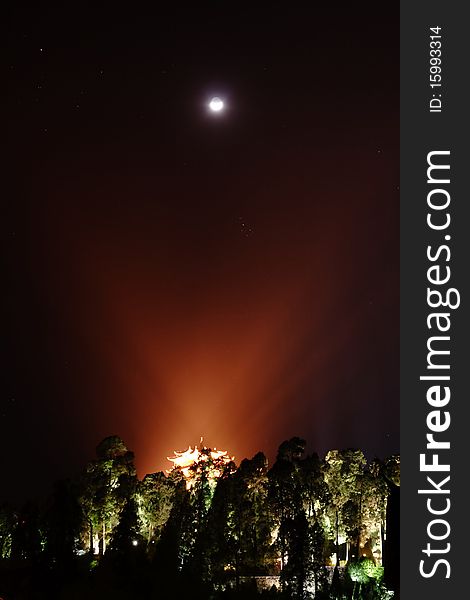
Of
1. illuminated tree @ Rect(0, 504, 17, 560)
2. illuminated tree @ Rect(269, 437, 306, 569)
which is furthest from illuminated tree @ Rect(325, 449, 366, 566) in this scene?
illuminated tree @ Rect(0, 504, 17, 560)

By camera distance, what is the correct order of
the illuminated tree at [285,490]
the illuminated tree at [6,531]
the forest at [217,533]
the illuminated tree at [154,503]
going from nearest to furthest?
1. the forest at [217,533]
2. the illuminated tree at [285,490]
3. the illuminated tree at [154,503]
4. the illuminated tree at [6,531]

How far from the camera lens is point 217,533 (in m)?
31.8

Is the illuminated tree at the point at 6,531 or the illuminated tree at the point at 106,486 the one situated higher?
the illuminated tree at the point at 106,486

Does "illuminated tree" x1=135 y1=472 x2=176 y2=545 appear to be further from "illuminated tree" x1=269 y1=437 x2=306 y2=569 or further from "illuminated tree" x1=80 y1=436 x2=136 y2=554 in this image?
"illuminated tree" x1=269 y1=437 x2=306 y2=569

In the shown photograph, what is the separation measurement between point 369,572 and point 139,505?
525 inches

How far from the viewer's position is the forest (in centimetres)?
2914

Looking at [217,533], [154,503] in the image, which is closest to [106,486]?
[154,503]

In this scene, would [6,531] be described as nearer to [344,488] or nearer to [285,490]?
[285,490]

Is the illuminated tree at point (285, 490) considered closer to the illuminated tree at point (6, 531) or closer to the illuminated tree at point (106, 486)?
the illuminated tree at point (106, 486)


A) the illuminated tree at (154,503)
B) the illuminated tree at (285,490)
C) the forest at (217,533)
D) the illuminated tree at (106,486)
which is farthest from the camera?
the illuminated tree at (154,503)

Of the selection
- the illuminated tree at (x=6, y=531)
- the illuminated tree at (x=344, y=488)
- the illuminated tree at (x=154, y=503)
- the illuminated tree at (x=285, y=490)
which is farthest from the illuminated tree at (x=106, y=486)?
the illuminated tree at (x=344, y=488)

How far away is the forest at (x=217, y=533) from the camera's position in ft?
95.6

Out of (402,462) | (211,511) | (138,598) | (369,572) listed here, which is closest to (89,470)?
(211,511)

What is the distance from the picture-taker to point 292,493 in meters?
33.6
